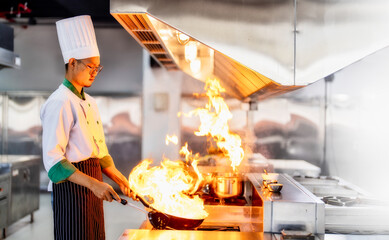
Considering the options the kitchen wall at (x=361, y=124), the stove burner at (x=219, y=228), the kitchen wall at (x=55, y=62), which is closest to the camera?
the stove burner at (x=219, y=228)

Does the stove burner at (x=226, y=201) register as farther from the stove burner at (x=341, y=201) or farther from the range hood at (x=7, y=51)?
Result: the range hood at (x=7, y=51)

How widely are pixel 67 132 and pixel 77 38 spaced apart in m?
0.56

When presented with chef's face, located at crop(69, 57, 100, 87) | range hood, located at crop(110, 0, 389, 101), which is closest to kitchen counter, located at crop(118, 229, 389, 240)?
range hood, located at crop(110, 0, 389, 101)

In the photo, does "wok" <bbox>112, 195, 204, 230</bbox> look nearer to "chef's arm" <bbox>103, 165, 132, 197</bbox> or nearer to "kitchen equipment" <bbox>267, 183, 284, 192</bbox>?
"chef's arm" <bbox>103, 165, 132, 197</bbox>

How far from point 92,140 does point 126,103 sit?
4740 mm

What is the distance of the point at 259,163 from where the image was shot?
3.27 meters

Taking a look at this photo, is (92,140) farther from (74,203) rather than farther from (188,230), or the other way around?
(188,230)

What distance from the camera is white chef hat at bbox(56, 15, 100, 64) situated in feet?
6.49

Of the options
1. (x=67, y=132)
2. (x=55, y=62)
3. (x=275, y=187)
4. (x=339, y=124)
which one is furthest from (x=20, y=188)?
(x=339, y=124)

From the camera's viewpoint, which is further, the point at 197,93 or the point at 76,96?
the point at 197,93

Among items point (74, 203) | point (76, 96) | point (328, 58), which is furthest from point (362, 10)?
point (74, 203)

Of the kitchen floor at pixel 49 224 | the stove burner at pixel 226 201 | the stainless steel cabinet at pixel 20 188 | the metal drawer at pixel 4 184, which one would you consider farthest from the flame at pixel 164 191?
the stainless steel cabinet at pixel 20 188

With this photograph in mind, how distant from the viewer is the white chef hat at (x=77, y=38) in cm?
198

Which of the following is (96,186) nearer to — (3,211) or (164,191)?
(164,191)
